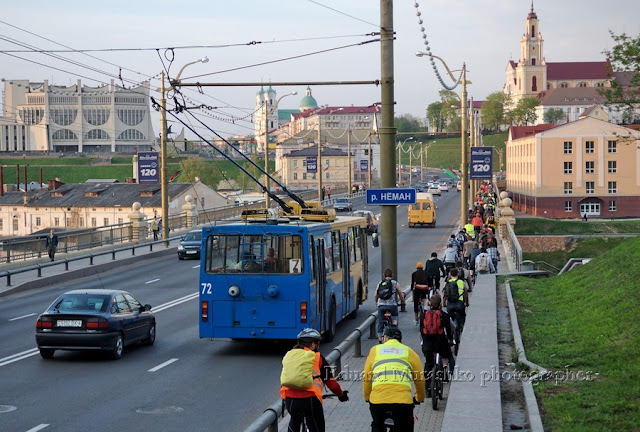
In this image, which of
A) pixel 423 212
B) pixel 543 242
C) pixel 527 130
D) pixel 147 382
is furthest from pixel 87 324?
pixel 527 130

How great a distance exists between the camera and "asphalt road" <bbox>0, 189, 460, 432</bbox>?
12766 millimetres

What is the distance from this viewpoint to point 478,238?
3825 cm

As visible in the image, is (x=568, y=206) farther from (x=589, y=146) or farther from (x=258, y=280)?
(x=258, y=280)

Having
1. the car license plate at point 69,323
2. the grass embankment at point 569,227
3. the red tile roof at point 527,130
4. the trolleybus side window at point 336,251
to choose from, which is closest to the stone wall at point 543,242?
the grass embankment at point 569,227

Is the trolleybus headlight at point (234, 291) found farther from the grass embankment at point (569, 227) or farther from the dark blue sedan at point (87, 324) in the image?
the grass embankment at point (569, 227)

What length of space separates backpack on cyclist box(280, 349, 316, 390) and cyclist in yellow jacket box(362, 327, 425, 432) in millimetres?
609

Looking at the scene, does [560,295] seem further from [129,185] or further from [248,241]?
[129,185]

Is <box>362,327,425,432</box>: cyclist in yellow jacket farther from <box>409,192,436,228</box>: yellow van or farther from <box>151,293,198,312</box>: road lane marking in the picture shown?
<box>409,192,436,228</box>: yellow van

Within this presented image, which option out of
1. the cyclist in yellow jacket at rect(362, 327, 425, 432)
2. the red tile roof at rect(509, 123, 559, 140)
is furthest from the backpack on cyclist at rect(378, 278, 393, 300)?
the red tile roof at rect(509, 123, 559, 140)

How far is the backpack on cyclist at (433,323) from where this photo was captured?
504 inches

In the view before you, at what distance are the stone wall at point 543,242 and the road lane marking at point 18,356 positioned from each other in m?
56.8

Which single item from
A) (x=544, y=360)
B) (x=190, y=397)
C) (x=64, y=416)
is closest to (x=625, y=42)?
(x=544, y=360)

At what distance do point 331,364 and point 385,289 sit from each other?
14.2 feet

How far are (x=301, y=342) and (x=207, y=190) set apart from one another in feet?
318
